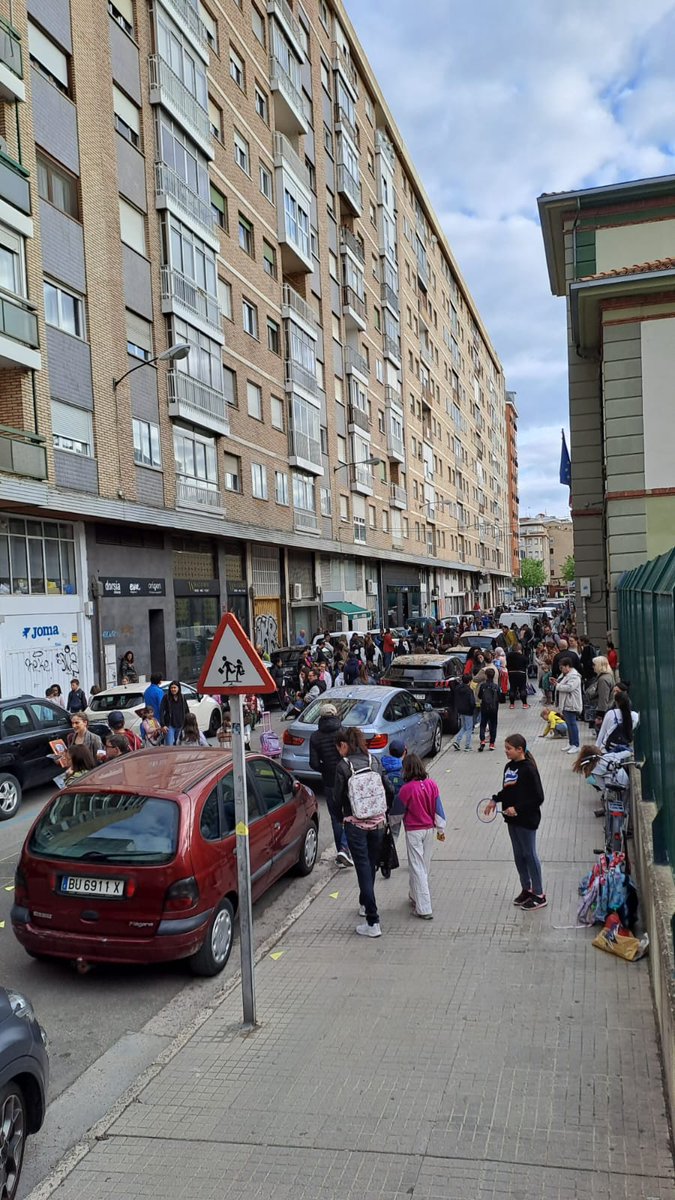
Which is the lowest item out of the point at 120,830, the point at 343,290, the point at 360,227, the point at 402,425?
the point at 120,830

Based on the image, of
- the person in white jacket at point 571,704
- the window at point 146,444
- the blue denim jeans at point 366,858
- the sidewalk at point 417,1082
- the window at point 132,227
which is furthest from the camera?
the window at point 146,444

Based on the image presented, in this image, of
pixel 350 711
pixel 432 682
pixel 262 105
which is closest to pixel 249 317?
pixel 262 105

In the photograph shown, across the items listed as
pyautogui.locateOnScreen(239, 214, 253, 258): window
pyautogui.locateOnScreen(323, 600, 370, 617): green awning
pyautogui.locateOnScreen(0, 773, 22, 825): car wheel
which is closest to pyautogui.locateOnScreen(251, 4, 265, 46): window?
pyautogui.locateOnScreen(239, 214, 253, 258): window

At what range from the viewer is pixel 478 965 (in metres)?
5.96

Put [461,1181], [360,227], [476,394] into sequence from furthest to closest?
1. [476,394]
2. [360,227]
3. [461,1181]

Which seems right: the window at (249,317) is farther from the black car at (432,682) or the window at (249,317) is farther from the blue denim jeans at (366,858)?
the blue denim jeans at (366,858)

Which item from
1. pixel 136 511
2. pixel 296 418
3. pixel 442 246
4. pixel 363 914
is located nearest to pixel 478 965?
pixel 363 914

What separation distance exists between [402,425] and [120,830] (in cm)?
Result: 4920

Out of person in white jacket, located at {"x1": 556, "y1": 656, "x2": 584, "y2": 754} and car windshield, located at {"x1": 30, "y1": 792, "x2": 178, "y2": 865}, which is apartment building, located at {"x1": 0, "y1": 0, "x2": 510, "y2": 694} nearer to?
person in white jacket, located at {"x1": 556, "y1": 656, "x2": 584, "y2": 754}

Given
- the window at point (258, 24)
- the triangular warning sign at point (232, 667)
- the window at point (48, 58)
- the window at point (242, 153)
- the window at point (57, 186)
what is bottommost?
the triangular warning sign at point (232, 667)

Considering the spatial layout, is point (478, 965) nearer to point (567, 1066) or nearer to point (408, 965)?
point (408, 965)

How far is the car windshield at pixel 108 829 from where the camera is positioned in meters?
5.83

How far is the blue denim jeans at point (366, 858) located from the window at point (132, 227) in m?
20.1

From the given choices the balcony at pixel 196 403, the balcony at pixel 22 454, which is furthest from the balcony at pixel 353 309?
the balcony at pixel 22 454
